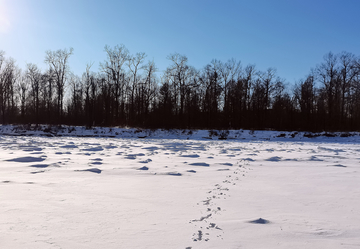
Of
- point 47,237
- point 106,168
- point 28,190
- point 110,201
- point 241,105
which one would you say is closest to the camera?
point 47,237

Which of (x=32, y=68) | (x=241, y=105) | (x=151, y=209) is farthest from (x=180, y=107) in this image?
(x=151, y=209)

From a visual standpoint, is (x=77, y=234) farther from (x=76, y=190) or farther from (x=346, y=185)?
(x=346, y=185)

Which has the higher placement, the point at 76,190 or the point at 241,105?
the point at 241,105

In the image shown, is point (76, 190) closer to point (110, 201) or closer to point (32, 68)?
point (110, 201)

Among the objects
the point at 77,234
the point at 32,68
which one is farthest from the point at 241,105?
the point at 77,234

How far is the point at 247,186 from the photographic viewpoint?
363cm

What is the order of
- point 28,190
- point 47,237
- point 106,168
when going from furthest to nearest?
point 106,168
point 28,190
point 47,237

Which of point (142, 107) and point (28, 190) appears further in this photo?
point (142, 107)

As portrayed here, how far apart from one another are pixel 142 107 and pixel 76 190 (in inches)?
1256

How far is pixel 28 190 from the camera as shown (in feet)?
10.1

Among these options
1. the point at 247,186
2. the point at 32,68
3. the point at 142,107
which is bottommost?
the point at 247,186

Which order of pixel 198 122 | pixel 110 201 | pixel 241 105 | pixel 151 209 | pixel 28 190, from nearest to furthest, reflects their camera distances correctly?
pixel 151 209, pixel 110 201, pixel 28 190, pixel 198 122, pixel 241 105

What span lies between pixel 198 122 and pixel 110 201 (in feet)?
104

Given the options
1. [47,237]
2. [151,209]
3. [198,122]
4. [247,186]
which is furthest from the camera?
[198,122]
